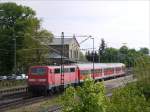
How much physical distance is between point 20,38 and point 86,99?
69724 mm

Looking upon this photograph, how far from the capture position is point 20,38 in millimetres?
83938

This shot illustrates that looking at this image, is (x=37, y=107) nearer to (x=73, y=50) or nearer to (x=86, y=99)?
(x=86, y=99)

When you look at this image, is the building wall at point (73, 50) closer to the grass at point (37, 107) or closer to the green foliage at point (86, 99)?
the grass at point (37, 107)

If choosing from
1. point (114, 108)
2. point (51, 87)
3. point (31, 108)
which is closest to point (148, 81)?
point (51, 87)

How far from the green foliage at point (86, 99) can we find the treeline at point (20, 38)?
64.2 m

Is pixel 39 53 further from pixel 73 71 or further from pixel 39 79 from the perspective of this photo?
pixel 39 79

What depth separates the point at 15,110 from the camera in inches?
1415

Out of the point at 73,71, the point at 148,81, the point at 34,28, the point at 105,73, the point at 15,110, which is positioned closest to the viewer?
the point at 15,110

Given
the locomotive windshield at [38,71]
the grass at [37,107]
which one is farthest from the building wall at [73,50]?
the grass at [37,107]

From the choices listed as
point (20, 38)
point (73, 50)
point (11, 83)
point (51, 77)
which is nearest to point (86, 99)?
point (51, 77)

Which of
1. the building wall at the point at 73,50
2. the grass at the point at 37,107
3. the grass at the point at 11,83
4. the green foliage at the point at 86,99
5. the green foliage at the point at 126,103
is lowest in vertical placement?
the grass at the point at 37,107

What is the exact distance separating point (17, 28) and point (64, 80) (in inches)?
1355

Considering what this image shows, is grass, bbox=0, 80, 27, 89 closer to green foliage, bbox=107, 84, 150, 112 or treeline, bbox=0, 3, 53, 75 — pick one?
treeline, bbox=0, 3, 53, 75

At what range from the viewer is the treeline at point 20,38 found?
8256cm
